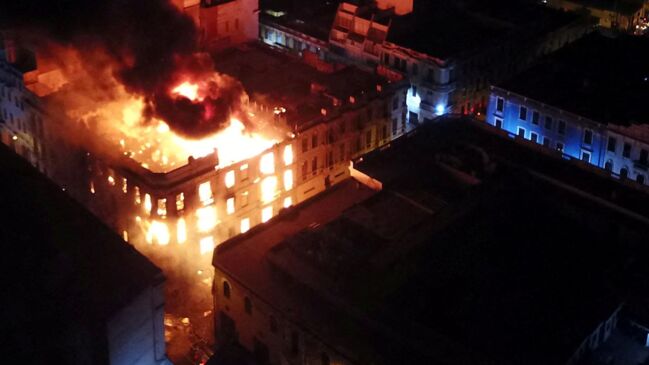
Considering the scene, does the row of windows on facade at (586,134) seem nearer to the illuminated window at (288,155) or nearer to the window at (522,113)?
the window at (522,113)

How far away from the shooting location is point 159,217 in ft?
187

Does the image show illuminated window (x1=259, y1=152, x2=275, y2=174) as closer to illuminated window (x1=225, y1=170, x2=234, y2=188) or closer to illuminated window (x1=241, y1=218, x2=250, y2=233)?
illuminated window (x1=225, y1=170, x2=234, y2=188)

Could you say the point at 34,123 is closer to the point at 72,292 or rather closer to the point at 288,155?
the point at 288,155

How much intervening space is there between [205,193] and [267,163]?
18.5ft

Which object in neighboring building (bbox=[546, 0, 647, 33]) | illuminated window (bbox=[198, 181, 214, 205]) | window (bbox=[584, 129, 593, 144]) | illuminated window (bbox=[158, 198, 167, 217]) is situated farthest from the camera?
neighboring building (bbox=[546, 0, 647, 33])

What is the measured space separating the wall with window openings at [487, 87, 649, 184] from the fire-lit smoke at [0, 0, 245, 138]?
22959mm

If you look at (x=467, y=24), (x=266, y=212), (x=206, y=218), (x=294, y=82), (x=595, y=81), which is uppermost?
(x=467, y=24)

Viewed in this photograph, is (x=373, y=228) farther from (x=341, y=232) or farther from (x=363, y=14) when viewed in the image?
(x=363, y=14)

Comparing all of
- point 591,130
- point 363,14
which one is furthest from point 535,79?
point 363,14

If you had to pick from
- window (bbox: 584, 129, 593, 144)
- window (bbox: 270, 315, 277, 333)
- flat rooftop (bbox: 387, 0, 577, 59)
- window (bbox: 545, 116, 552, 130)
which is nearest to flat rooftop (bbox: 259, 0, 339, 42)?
flat rooftop (bbox: 387, 0, 577, 59)

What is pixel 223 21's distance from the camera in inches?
3022

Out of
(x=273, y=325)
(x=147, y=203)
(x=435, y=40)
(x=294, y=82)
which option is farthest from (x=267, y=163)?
(x=435, y=40)

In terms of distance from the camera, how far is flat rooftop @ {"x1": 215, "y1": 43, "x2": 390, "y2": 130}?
213ft

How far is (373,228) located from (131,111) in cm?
2555
